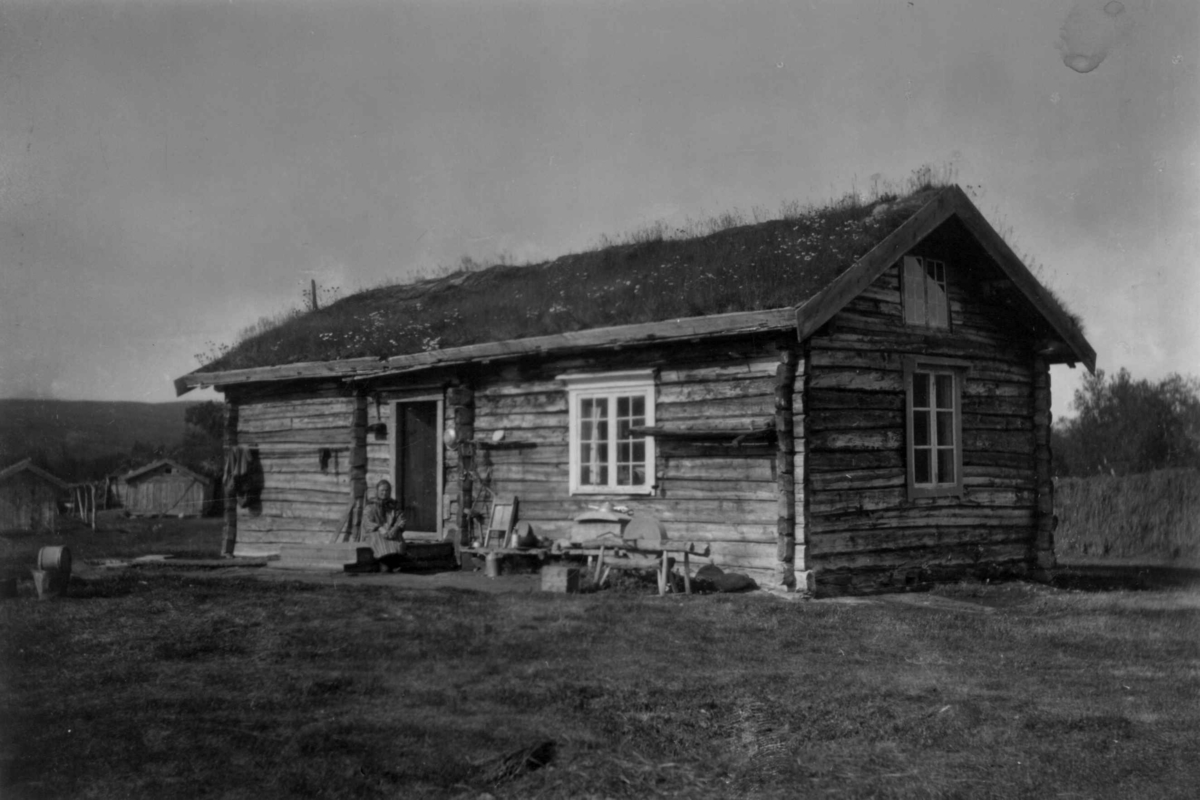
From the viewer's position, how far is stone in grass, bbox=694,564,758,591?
39.3 feet

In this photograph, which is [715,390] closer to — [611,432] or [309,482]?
[611,432]

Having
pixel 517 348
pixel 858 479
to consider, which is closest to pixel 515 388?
pixel 517 348

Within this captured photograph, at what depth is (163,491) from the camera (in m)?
41.4

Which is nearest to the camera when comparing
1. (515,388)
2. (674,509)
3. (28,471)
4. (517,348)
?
(28,471)

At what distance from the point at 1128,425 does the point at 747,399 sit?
63.3 feet

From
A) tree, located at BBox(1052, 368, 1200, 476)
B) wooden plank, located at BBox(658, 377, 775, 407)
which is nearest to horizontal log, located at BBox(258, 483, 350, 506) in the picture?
wooden plank, located at BBox(658, 377, 775, 407)

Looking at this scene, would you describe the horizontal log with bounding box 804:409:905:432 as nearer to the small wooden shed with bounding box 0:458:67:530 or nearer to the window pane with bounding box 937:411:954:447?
the window pane with bounding box 937:411:954:447

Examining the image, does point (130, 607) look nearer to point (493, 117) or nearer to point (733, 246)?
point (493, 117)

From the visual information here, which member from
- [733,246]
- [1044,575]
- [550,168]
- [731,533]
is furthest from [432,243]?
[1044,575]

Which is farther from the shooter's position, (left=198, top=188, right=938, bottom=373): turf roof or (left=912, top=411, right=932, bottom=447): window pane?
(left=912, top=411, right=932, bottom=447): window pane

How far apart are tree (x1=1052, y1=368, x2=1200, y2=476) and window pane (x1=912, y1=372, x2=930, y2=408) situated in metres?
13.3

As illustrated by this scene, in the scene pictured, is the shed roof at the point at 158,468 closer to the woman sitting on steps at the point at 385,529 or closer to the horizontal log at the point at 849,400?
the woman sitting on steps at the point at 385,529

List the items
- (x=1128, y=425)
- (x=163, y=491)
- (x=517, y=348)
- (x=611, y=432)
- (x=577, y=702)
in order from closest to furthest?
1. (x=577, y=702)
2. (x=611, y=432)
3. (x=517, y=348)
4. (x=1128, y=425)
5. (x=163, y=491)

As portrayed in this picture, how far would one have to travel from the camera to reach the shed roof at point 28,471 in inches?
455
